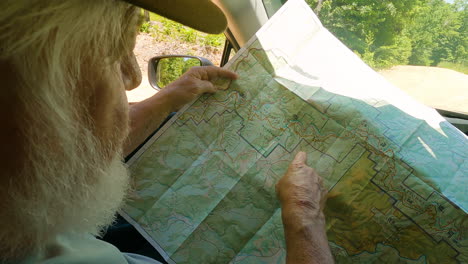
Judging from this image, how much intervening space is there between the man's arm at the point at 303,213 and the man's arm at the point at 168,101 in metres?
0.57

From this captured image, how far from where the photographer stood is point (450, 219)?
1.05 m

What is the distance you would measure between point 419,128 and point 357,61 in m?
0.39

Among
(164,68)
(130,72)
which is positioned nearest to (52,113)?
(130,72)

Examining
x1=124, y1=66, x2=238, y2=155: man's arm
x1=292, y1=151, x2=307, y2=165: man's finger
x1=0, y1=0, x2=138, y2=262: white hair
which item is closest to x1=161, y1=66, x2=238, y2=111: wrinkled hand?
x1=124, y1=66, x2=238, y2=155: man's arm

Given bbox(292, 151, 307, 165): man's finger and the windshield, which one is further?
the windshield

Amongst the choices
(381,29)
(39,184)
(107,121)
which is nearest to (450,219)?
(381,29)

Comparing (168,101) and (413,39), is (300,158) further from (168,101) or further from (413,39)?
(413,39)

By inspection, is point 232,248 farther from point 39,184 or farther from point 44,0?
point 44,0

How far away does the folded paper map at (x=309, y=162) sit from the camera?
1.10 m

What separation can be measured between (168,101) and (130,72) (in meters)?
0.63

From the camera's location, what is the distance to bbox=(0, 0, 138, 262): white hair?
531 millimetres

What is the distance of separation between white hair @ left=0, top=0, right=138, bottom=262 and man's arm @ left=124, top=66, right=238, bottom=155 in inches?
24.1

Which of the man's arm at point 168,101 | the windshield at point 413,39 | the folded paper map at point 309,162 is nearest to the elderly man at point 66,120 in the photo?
the folded paper map at point 309,162

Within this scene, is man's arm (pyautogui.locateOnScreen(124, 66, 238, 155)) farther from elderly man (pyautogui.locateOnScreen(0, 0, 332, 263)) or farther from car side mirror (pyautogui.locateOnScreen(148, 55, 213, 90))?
car side mirror (pyautogui.locateOnScreen(148, 55, 213, 90))
